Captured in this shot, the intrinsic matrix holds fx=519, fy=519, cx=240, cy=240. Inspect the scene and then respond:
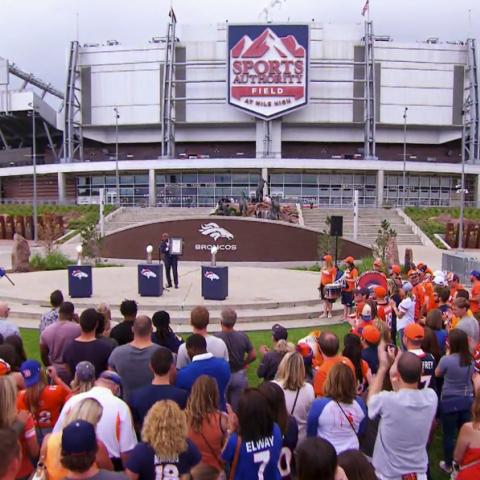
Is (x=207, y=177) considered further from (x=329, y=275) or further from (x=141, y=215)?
(x=329, y=275)

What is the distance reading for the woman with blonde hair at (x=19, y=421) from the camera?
3735 mm

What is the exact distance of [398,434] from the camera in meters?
4.12

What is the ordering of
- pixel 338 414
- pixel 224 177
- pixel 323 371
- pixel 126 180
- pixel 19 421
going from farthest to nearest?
pixel 126 180 < pixel 224 177 < pixel 323 371 < pixel 338 414 < pixel 19 421

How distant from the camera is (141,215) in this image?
148 feet

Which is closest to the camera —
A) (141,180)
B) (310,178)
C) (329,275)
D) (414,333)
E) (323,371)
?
(323,371)

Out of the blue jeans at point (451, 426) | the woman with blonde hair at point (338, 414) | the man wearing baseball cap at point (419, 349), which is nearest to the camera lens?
the woman with blonde hair at point (338, 414)

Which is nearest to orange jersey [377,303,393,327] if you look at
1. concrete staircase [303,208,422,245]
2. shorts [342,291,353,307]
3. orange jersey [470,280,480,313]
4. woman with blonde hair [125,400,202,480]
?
orange jersey [470,280,480,313]

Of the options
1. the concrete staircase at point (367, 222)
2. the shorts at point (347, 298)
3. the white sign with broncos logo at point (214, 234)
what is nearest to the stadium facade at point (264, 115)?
the concrete staircase at point (367, 222)

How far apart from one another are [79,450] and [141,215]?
43107 millimetres

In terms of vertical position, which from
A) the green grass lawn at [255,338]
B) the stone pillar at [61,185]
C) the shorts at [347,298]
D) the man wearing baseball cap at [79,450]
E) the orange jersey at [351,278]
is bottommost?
the green grass lawn at [255,338]

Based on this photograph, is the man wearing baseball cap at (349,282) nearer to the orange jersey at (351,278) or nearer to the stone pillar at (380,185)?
the orange jersey at (351,278)

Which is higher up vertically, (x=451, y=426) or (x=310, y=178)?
(x=310, y=178)

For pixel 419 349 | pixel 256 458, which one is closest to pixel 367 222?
pixel 419 349

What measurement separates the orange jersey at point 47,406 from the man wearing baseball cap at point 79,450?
1.64 metres
